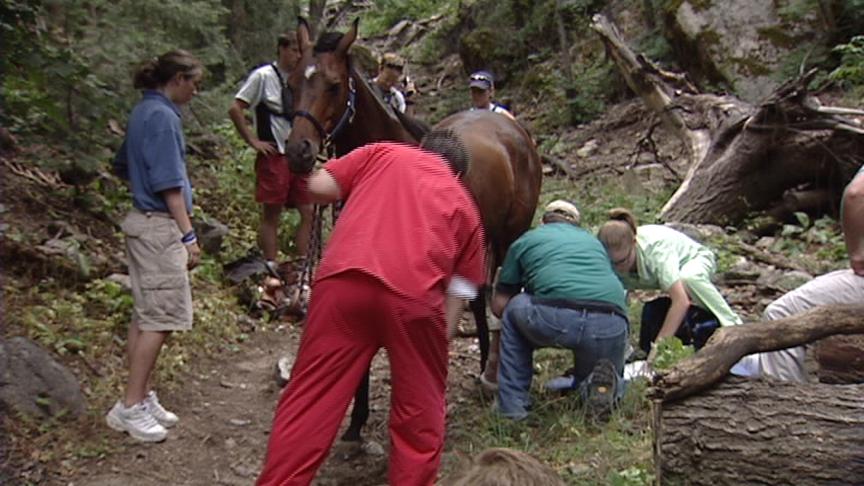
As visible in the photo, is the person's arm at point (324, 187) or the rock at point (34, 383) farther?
the rock at point (34, 383)

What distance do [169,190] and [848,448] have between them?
11.3 feet

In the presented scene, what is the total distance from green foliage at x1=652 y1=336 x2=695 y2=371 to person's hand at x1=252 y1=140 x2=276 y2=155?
152 inches

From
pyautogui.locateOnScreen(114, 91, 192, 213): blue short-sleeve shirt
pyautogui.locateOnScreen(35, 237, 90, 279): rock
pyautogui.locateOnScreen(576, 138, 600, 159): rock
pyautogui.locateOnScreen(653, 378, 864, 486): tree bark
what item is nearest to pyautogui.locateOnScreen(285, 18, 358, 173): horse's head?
pyautogui.locateOnScreen(114, 91, 192, 213): blue short-sleeve shirt

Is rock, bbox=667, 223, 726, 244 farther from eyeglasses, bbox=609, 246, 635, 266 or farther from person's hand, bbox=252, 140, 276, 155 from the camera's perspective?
person's hand, bbox=252, 140, 276, 155

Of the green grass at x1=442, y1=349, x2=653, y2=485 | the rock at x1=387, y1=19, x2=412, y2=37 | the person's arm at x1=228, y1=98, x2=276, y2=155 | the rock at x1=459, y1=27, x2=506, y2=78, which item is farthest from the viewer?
the rock at x1=387, y1=19, x2=412, y2=37

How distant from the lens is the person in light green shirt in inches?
203

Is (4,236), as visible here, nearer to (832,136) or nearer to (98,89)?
(98,89)

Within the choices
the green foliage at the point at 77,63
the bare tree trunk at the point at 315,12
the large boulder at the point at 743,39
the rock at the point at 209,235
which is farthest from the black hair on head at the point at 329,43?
the large boulder at the point at 743,39

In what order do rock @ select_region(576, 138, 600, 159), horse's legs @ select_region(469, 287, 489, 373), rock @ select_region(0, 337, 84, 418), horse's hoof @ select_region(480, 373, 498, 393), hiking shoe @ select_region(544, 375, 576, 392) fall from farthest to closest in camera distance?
rock @ select_region(576, 138, 600, 159) → horse's legs @ select_region(469, 287, 489, 373) → horse's hoof @ select_region(480, 373, 498, 393) → hiking shoe @ select_region(544, 375, 576, 392) → rock @ select_region(0, 337, 84, 418)

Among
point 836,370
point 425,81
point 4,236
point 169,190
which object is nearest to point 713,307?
point 836,370

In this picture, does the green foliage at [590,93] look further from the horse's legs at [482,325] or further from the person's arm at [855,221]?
the person's arm at [855,221]

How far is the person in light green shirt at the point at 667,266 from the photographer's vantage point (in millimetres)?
5156

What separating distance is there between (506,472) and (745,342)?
216cm

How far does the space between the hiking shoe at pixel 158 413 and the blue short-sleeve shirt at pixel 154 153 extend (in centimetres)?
112
